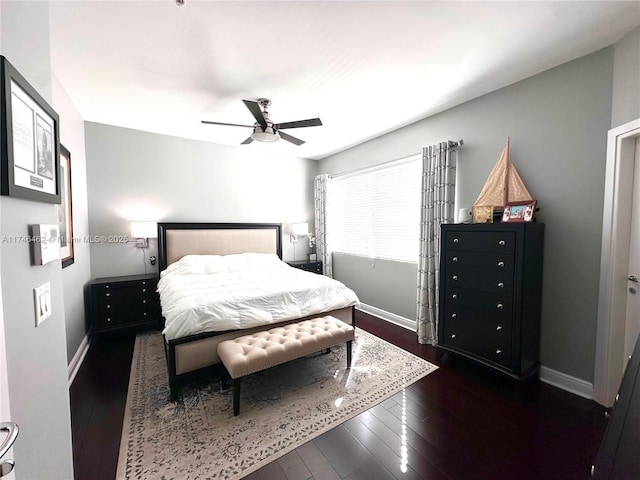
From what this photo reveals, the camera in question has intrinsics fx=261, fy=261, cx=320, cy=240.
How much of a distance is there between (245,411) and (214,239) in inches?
112

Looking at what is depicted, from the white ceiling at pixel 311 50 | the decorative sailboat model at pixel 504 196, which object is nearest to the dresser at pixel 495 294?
the decorative sailboat model at pixel 504 196

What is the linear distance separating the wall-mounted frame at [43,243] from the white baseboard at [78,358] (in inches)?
88.8

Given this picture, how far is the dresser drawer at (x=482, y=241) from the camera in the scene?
2.27m

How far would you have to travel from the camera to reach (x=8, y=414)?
68 cm

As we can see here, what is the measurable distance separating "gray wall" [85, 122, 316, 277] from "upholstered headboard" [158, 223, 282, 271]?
17 centimetres

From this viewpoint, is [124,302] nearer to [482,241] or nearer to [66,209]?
[66,209]

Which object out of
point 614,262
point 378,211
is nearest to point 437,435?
point 614,262

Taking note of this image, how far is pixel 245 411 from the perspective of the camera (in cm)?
206

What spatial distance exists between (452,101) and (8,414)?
3.84 m

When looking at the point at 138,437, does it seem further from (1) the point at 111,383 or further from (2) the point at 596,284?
(2) the point at 596,284

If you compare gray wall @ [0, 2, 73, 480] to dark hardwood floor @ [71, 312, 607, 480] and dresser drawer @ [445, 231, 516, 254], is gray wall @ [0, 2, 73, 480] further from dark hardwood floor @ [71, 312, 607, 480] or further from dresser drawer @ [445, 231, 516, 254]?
dresser drawer @ [445, 231, 516, 254]

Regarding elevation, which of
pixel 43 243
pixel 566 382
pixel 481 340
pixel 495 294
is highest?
pixel 43 243

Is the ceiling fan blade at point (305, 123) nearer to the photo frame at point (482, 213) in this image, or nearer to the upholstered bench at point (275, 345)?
the photo frame at point (482, 213)

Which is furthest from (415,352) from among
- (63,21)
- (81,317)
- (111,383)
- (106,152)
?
(106,152)
